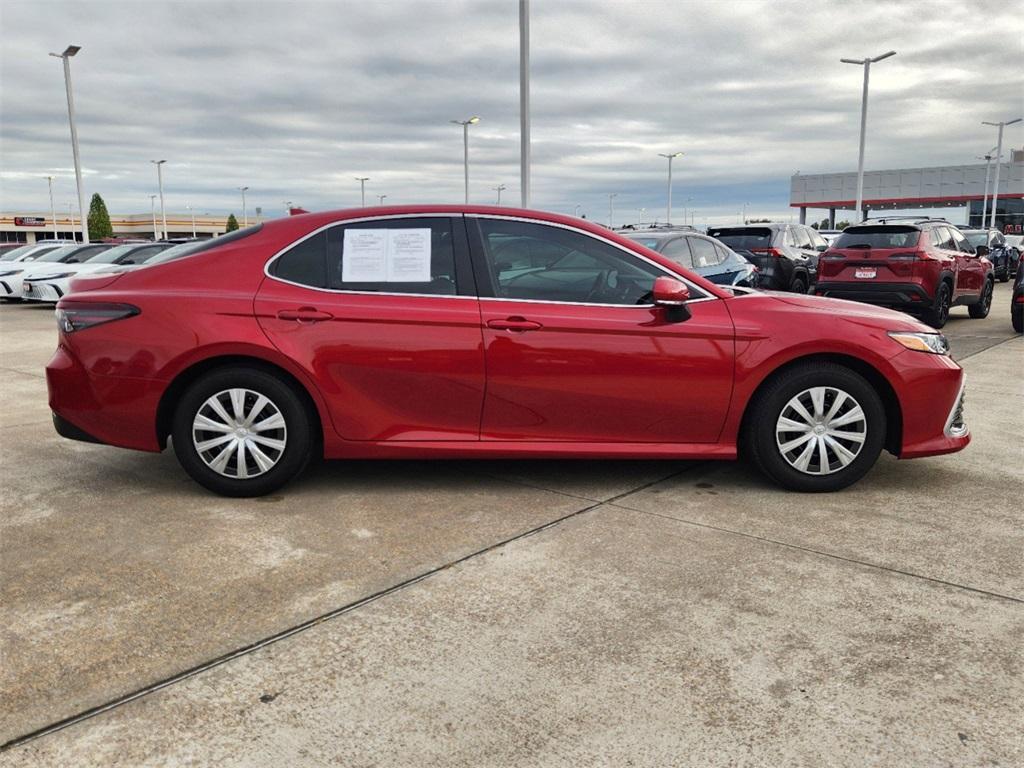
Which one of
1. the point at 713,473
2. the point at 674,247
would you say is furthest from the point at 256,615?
the point at 674,247

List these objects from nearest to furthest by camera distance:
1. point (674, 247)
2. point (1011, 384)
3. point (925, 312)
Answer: point (1011, 384), point (674, 247), point (925, 312)

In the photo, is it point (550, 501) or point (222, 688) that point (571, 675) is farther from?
point (550, 501)

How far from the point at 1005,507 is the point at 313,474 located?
3.79m

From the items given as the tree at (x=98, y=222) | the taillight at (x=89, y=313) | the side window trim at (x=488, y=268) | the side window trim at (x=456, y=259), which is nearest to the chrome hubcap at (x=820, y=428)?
the side window trim at (x=488, y=268)

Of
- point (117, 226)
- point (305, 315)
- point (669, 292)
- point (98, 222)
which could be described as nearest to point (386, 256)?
point (305, 315)

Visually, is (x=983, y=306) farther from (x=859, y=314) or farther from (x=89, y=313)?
(x=89, y=313)

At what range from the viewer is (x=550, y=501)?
15.4 ft

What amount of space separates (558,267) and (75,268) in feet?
54.5

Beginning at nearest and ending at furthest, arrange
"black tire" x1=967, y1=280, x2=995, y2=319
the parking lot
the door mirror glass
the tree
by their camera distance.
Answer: the parking lot < the door mirror glass < "black tire" x1=967, y1=280, x2=995, y2=319 < the tree

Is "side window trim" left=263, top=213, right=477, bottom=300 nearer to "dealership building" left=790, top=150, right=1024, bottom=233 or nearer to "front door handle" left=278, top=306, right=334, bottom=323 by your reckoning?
"front door handle" left=278, top=306, right=334, bottom=323

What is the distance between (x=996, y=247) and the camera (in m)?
24.3

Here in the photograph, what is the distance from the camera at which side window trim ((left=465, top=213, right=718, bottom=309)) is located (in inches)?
184

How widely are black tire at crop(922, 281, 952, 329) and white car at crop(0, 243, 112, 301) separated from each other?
A: 637 inches

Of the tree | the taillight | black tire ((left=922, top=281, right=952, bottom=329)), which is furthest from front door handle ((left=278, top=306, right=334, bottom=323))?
the tree
